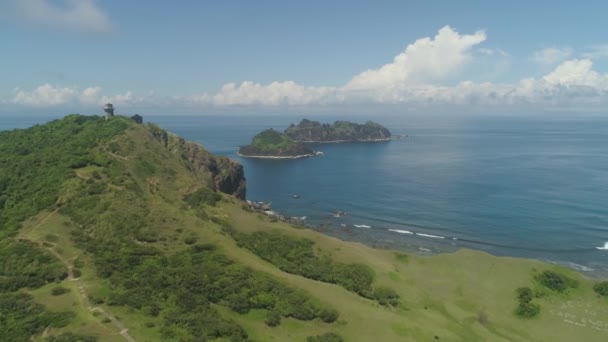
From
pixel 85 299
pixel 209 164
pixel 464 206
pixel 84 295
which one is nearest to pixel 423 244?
pixel 464 206

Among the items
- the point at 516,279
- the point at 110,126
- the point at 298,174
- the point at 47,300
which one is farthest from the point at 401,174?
the point at 47,300

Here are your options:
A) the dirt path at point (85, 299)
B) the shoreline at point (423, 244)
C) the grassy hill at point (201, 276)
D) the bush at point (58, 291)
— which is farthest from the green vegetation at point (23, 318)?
the shoreline at point (423, 244)

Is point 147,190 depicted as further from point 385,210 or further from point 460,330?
point 385,210

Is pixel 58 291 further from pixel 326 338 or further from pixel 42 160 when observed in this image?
pixel 42 160

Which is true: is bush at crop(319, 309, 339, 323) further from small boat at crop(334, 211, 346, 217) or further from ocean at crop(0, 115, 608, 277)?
small boat at crop(334, 211, 346, 217)

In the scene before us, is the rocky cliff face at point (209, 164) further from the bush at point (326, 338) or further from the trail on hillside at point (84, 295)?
the bush at point (326, 338)
